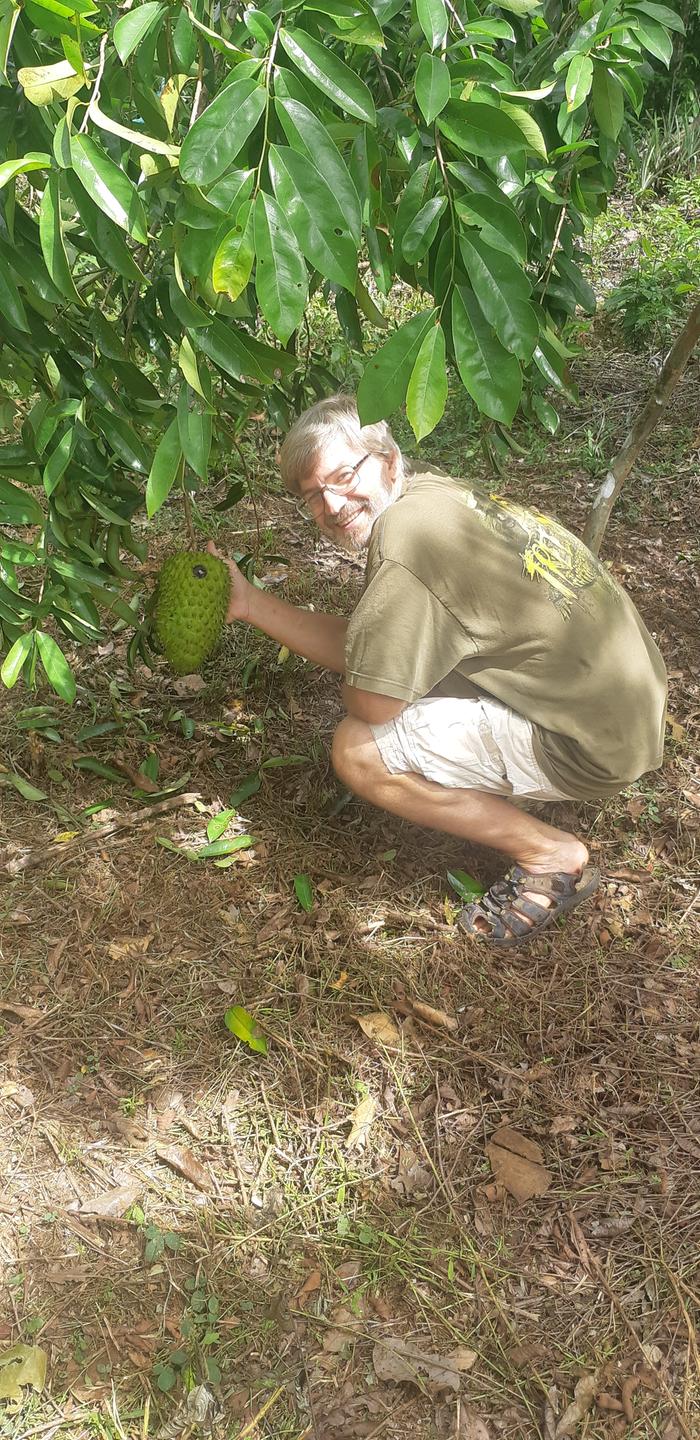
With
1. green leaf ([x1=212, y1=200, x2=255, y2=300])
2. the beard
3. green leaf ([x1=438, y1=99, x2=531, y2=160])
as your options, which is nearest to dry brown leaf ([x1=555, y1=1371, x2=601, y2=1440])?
the beard

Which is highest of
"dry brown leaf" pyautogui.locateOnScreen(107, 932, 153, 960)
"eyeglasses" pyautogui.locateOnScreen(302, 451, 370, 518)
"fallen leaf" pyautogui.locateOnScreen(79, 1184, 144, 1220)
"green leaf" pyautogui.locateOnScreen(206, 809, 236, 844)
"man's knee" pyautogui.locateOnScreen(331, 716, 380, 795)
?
"eyeglasses" pyautogui.locateOnScreen(302, 451, 370, 518)

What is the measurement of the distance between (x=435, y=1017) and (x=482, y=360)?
4.67 feet

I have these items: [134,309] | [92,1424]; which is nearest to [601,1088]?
[92,1424]

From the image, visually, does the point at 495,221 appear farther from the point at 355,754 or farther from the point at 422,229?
the point at 355,754

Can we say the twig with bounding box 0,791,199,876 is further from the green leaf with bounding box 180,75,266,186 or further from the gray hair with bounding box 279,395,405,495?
the green leaf with bounding box 180,75,266,186

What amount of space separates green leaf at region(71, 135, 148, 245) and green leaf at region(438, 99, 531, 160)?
1.31 feet

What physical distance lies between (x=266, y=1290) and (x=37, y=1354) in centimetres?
38

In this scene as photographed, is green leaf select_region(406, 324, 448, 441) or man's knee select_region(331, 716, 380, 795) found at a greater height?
green leaf select_region(406, 324, 448, 441)

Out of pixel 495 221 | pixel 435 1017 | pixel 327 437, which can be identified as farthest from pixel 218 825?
pixel 495 221

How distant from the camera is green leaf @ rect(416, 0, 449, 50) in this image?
51.2 inches

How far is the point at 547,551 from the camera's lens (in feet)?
7.49

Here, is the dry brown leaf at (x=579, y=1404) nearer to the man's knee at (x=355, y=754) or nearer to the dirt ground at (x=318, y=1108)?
the dirt ground at (x=318, y=1108)

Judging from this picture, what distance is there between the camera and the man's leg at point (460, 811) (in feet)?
7.94

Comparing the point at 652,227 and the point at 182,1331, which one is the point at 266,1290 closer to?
the point at 182,1331
